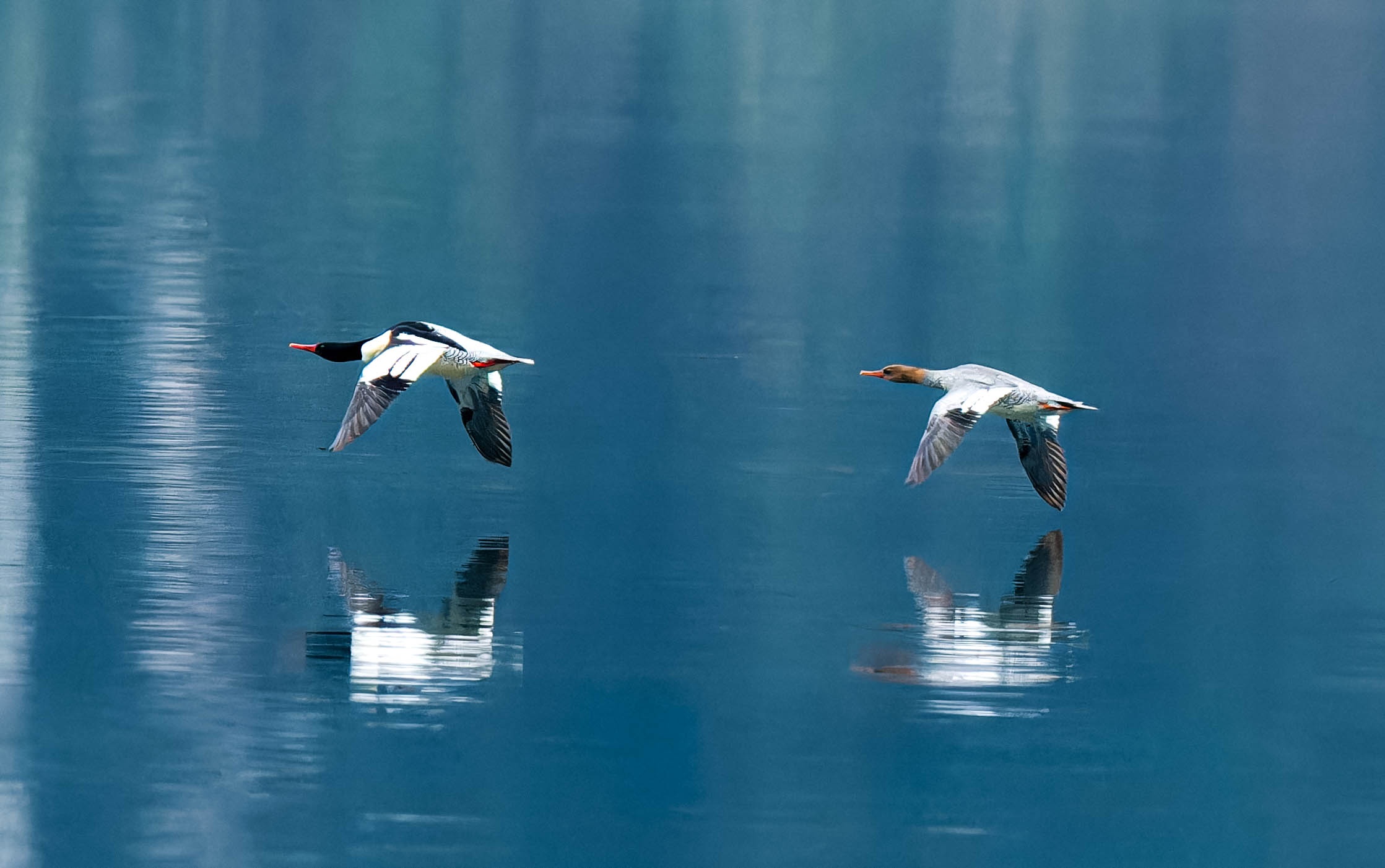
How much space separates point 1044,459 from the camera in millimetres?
13547

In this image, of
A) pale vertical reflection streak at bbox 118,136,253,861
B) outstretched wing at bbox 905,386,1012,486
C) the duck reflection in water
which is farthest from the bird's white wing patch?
outstretched wing at bbox 905,386,1012,486

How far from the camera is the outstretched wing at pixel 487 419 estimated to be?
45.9ft

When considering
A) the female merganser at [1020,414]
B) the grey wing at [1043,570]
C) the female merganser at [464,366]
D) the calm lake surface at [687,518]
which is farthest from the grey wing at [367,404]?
the grey wing at [1043,570]

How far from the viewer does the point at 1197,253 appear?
75.8 feet

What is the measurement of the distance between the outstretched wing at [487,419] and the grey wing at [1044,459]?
3.81m

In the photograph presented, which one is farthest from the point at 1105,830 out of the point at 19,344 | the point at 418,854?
the point at 19,344

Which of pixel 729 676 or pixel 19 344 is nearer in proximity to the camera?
pixel 729 676

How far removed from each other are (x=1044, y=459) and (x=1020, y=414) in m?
0.37

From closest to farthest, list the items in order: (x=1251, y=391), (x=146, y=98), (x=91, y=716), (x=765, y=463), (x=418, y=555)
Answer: (x=91, y=716) < (x=418, y=555) < (x=765, y=463) < (x=1251, y=391) < (x=146, y=98)

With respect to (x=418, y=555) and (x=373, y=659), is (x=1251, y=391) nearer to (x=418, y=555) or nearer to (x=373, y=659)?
(x=418, y=555)

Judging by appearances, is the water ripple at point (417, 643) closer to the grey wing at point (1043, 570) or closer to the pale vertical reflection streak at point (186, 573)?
the pale vertical reflection streak at point (186, 573)

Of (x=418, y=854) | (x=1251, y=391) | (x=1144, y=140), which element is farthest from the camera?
(x=1144, y=140)

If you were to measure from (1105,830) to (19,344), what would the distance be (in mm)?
11957

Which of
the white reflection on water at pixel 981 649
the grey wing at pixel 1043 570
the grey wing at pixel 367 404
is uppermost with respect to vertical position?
the grey wing at pixel 367 404
